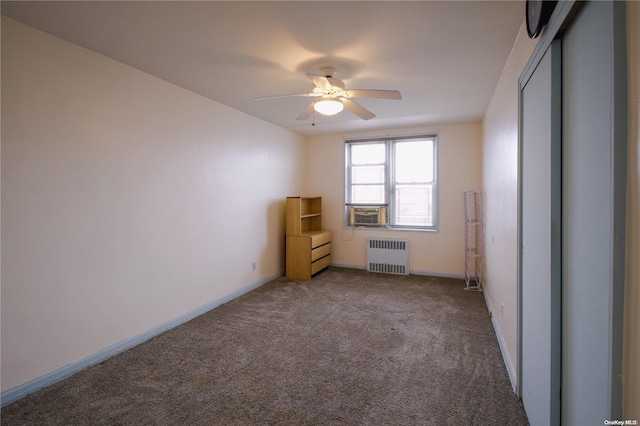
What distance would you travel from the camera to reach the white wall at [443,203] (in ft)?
16.8

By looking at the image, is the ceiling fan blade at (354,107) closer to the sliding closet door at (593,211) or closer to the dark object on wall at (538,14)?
the dark object on wall at (538,14)

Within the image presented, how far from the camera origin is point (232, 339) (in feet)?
10.0

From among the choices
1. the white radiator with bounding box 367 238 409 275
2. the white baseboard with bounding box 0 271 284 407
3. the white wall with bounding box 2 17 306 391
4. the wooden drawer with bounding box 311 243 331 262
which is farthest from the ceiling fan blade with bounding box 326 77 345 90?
the white radiator with bounding box 367 238 409 275

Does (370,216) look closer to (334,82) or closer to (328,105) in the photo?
(328,105)

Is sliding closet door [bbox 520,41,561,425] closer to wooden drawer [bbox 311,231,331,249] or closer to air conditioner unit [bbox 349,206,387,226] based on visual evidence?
wooden drawer [bbox 311,231,331,249]

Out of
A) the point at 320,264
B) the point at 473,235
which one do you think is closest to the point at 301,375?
the point at 320,264

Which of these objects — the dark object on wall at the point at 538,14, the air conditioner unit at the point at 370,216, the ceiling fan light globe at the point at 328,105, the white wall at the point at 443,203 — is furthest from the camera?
the air conditioner unit at the point at 370,216

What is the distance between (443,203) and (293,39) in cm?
393

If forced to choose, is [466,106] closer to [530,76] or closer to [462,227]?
[462,227]

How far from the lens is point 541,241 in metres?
1.66

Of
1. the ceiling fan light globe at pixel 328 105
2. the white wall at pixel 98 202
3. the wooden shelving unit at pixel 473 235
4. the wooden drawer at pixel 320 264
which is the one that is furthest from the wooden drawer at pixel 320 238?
the ceiling fan light globe at pixel 328 105

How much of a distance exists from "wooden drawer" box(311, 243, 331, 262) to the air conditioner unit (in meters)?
0.71

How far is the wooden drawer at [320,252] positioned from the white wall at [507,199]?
105 inches

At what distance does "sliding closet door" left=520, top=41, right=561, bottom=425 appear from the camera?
147 cm
